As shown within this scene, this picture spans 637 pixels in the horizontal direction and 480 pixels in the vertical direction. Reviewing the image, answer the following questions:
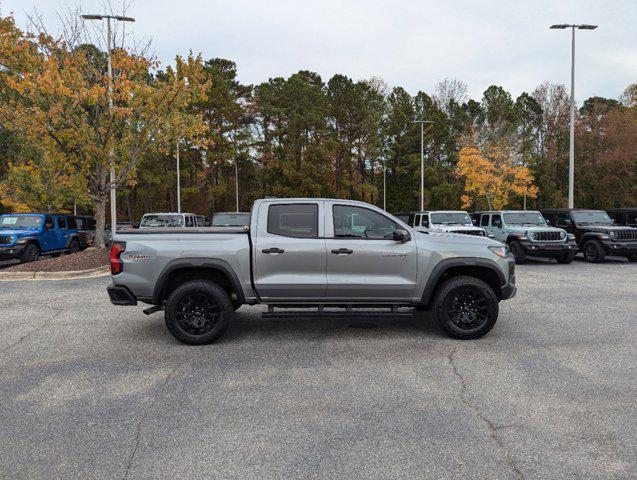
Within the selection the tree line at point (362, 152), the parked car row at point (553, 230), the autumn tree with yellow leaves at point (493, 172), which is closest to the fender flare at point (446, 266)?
the parked car row at point (553, 230)

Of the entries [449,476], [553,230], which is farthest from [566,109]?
[449,476]

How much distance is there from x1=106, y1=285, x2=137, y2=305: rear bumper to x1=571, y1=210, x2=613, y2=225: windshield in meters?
16.2

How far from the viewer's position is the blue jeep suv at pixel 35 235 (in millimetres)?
15742

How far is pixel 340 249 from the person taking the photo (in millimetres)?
6098

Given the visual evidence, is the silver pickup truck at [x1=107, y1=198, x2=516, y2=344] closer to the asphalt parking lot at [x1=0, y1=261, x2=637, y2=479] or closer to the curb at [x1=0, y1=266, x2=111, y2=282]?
the asphalt parking lot at [x1=0, y1=261, x2=637, y2=479]

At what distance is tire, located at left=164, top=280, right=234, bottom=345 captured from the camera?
5961mm

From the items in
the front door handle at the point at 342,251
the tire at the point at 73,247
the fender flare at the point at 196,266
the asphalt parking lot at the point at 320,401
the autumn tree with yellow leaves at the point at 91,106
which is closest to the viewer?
the asphalt parking lot at the point at 320,401

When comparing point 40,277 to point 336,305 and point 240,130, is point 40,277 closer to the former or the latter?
point 336,305

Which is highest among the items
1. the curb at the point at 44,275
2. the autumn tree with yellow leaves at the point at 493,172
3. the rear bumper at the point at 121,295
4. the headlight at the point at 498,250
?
the autumn tree with yellow leaves at the point at 493,172

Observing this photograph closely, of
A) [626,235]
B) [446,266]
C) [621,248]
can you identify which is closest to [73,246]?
[446,266]

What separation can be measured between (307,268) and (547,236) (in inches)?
462

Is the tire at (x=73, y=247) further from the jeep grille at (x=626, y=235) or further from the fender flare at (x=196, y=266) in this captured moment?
the jeep grille at (x=626, y=235)

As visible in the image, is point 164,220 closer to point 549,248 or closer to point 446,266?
point 549,248

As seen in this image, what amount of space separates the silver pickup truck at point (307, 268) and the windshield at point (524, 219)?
11.0 meters
